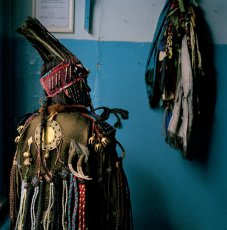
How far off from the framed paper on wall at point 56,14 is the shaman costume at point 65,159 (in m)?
0.73

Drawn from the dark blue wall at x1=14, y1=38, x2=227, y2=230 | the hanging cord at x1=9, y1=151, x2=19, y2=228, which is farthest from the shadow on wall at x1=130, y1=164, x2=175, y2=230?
the hanging cord at x1=9, y1=151, x2=19, y2=228

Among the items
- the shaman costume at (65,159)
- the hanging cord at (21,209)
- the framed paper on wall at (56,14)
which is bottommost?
the hanging cord at (21,209)

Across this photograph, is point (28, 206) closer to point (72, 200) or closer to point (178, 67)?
point (72, 200)

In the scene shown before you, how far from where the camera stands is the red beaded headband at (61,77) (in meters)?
1.14

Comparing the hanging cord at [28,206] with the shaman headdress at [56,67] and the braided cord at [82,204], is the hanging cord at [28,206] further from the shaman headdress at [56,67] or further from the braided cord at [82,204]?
the shaman headdress at [56,67]

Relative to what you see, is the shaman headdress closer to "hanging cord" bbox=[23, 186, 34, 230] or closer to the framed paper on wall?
"hanging cord" bbox=[23, 186, 34, 230]

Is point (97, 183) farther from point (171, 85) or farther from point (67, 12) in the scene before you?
point (67, 12)

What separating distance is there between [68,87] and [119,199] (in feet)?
1.46


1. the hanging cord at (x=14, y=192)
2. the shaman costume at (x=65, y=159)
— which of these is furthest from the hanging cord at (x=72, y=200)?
the hanging cord at (x=14, y=192)

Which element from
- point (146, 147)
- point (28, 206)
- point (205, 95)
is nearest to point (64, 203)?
point (28, 206)

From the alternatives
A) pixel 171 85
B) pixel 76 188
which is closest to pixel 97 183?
pixel 76 188

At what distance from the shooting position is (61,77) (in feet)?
3.74

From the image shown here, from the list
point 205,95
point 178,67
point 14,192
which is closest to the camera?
point 14,192

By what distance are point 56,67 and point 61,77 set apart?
39 mm
